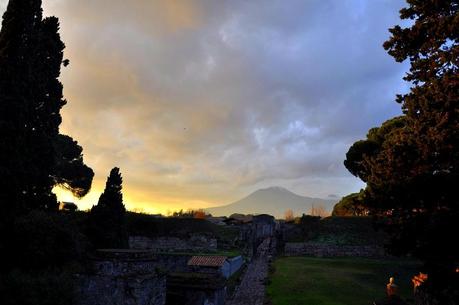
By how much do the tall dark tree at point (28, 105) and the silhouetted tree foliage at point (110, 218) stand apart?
A: 514 centimetres

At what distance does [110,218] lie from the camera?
93.9ft

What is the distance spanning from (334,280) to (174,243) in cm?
2257

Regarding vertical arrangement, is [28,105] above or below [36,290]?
above

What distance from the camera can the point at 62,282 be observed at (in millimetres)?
11562

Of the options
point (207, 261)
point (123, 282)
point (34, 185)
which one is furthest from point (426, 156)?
point (34, 185)

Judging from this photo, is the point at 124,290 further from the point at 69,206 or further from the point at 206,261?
the point at 69,206

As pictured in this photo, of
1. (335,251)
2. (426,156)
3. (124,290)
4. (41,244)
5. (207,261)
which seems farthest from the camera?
(335,251)

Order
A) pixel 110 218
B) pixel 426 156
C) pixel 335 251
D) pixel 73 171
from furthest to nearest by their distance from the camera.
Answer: pixel 73 171 → pixel 335 251 → pixel 110 218 → pixel 426 156

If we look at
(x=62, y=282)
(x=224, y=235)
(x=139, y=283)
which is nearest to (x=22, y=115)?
(x=62, y=282)

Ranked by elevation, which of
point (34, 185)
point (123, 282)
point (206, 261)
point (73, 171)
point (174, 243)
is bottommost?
point (206, 261)

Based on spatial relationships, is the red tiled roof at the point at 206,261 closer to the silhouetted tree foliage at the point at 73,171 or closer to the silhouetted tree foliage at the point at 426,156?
the silhouetted tree foliage at the point at 426,156

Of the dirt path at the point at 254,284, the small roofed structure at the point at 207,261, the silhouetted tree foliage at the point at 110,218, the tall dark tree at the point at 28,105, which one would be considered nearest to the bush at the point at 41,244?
the tall dark tree at the point at 28,105

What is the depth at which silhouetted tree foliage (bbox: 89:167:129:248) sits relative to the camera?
28016 mm

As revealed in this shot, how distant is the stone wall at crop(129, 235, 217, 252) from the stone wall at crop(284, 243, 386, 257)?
9162 millimetres
